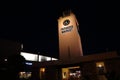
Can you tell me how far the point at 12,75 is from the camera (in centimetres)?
1634

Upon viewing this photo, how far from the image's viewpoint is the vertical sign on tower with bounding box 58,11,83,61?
1089 inches

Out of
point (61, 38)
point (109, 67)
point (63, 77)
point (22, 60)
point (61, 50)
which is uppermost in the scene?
point (61, 38)

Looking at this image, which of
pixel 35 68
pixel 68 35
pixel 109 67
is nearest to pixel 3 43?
pixel 35 68

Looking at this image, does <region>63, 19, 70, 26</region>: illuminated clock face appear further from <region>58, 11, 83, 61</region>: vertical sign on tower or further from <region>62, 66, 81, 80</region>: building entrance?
<region>62, 66, 81, 80</region>: building entrance

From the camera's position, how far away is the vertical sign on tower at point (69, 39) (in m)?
27.7

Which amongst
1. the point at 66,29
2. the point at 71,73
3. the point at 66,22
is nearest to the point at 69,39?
the point at 66,29

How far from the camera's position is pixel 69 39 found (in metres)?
28.9

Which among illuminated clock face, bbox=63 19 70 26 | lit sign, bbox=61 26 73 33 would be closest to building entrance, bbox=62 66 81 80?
lit sign, bbox=61 26 73 33

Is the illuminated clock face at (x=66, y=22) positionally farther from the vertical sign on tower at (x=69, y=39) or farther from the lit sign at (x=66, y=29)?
the lit sign at (x=66, y=29)

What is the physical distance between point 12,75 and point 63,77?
9.51m

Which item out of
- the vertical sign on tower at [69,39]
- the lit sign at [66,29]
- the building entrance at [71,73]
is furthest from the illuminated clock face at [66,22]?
the building entrance at [71,73]

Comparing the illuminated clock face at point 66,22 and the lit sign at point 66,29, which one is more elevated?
the illuminated clock face at point 66,22

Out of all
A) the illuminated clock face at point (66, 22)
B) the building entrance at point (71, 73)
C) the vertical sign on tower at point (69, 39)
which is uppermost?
the illuminated clock face at point (66, 22)

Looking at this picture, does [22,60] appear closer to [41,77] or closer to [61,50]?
[41,77]
